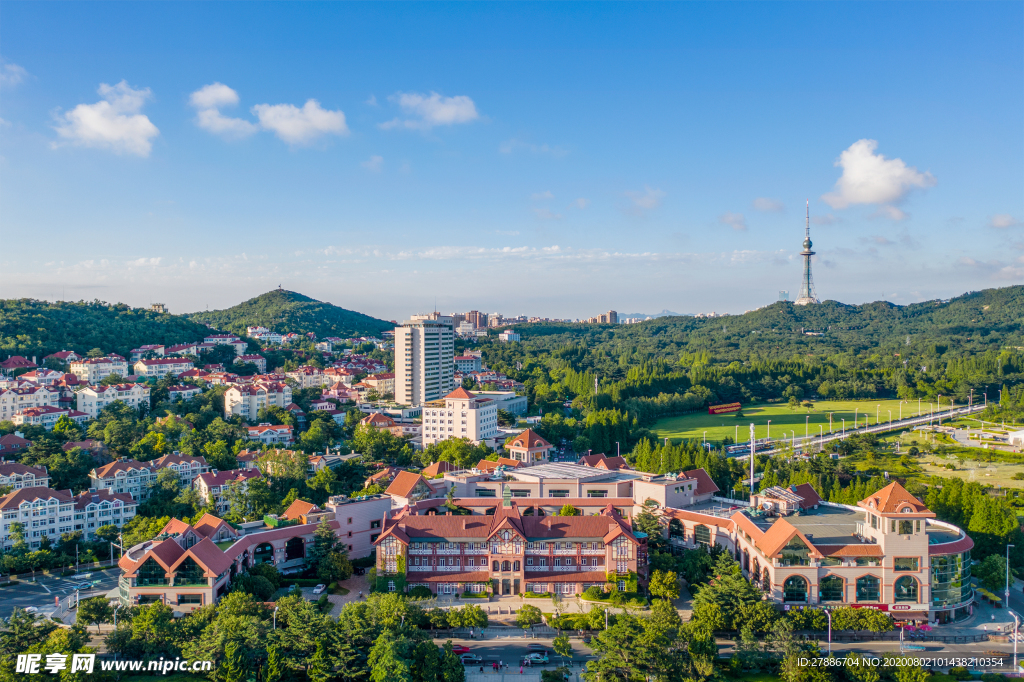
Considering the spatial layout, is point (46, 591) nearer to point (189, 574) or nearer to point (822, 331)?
point (189, 574)

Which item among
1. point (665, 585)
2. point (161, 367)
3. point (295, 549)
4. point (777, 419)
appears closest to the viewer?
point (665, 585)

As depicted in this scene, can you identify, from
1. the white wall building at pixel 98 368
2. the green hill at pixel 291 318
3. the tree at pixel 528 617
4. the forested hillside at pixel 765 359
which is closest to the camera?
the tree at pixel 528 617

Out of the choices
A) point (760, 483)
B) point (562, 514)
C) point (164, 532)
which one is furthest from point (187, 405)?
point (760, 483)

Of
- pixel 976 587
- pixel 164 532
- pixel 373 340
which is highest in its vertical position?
pixel 373 340

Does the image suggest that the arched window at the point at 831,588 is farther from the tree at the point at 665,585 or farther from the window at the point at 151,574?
the window at the point at 151,574

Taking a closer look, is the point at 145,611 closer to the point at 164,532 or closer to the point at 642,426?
the point at 164,532

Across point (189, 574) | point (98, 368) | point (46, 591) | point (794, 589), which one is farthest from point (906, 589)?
point (98, 368)

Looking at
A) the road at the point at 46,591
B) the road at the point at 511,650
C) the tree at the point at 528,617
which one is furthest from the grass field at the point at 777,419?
the road at the point at 46,591
